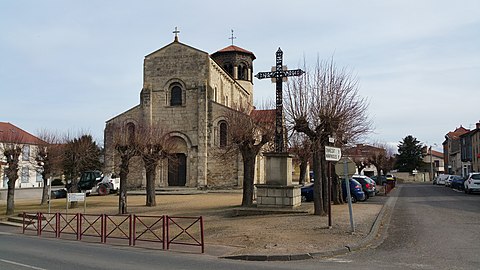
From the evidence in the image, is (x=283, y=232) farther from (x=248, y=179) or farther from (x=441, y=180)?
(x=441, y=180)

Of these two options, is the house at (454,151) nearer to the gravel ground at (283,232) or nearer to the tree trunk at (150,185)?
the tree trunk at (150,185)

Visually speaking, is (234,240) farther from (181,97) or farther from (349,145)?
(181,97)

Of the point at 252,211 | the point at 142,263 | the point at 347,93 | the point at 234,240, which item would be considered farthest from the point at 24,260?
the point at 347,93

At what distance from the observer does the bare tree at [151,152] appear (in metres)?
24.3

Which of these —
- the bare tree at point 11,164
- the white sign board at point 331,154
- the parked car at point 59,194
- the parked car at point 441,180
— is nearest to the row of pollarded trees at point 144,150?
the bare tree at point 11,164

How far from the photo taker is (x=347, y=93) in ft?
59.1

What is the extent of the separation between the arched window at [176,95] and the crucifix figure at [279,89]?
2157 cm

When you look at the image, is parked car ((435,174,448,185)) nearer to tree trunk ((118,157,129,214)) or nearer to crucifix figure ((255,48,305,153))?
crucifix figure ((255,48,305,153))

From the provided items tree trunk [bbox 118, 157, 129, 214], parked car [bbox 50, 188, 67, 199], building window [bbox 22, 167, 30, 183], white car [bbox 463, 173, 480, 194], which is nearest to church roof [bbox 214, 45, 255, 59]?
parked car [bbox 50, 188, 67, 199]

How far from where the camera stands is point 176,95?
1570 inches

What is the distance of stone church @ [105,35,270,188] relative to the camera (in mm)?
38219

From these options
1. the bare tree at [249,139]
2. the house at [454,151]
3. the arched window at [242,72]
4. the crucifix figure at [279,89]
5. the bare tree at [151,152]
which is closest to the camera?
the crucifix figure at [279,89]

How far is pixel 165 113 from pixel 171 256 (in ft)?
97.5

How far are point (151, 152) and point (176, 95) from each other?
15579 millimetres
